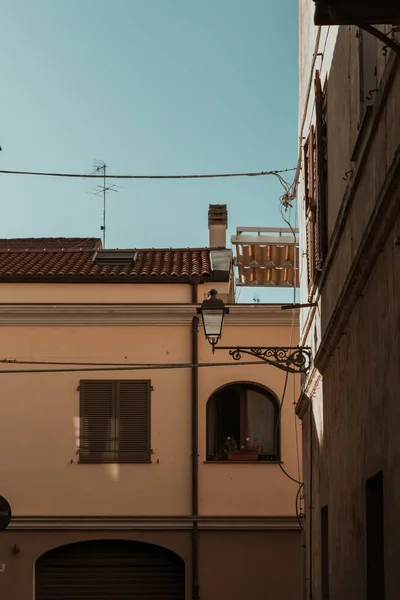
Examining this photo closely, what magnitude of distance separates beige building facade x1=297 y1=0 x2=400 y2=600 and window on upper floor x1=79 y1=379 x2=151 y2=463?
8701 millimetres

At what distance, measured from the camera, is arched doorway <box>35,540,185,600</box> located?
23312 millimetres

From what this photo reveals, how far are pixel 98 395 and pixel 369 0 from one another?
63.1 feet

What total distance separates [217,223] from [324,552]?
15500mm

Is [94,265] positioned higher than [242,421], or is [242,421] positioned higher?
[94,265]

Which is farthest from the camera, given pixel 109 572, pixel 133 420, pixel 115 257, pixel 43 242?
pixel 43 242

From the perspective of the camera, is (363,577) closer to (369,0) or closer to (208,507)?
(369,0)

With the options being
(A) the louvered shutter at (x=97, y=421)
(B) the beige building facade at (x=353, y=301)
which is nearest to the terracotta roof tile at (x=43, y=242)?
(A) the louvered shutter at (x=97, y=421)

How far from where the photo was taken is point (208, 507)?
23.4 meters

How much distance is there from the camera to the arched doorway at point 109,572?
23312 millimetres

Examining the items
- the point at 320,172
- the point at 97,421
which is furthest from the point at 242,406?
the point at 320,172

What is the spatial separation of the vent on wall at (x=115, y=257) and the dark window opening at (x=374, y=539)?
17.9 meters

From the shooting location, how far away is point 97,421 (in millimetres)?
23844

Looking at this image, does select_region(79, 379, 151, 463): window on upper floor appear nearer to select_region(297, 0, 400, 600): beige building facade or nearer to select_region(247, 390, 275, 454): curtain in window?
select_region(247, 390, 275, 454): curtain in window

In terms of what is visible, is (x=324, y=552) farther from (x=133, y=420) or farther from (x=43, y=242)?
(x=43, y=242)
